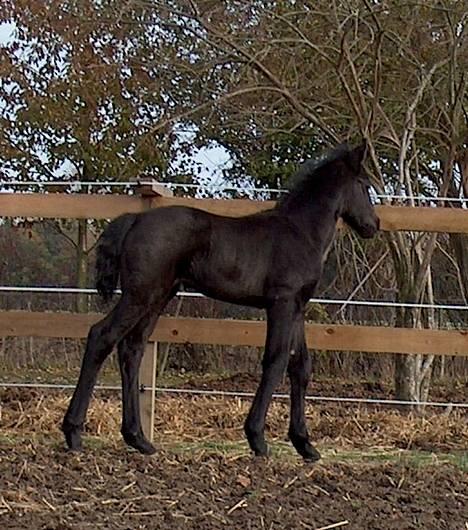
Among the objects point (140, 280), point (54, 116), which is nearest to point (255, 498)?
point (140, 280)

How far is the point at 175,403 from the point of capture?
23.9 ft

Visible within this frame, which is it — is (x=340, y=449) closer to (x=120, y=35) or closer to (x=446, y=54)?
(x=446, y=54)

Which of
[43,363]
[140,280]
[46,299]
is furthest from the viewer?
[46,299]

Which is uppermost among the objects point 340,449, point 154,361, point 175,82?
point 175,82

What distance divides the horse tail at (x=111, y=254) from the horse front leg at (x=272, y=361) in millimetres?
938

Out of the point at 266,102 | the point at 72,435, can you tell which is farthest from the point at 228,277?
the point at 266,102

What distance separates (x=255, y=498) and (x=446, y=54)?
230 inches

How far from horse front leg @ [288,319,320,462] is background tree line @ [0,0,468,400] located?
90.6 inches

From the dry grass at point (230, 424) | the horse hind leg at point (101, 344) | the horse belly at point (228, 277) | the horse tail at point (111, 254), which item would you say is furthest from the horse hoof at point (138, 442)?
the horse belly at point (228, 277)

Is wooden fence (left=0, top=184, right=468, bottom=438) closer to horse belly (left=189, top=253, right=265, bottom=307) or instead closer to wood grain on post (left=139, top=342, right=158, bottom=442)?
wood grain on post (left=139, top=342, right=158, bottom=442)

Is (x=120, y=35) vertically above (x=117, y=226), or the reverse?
(x=120, y=35)

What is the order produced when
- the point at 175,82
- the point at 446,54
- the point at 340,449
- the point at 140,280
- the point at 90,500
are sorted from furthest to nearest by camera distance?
1. the point at 175,82
2. the point at 446,54
3. the point at 340,449
4. the point at 140,280
5. the point at 90,500

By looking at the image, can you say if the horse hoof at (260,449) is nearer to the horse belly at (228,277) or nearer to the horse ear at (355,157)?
the horse belly at (228,277)

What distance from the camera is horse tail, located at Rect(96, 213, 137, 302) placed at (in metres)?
5.44
